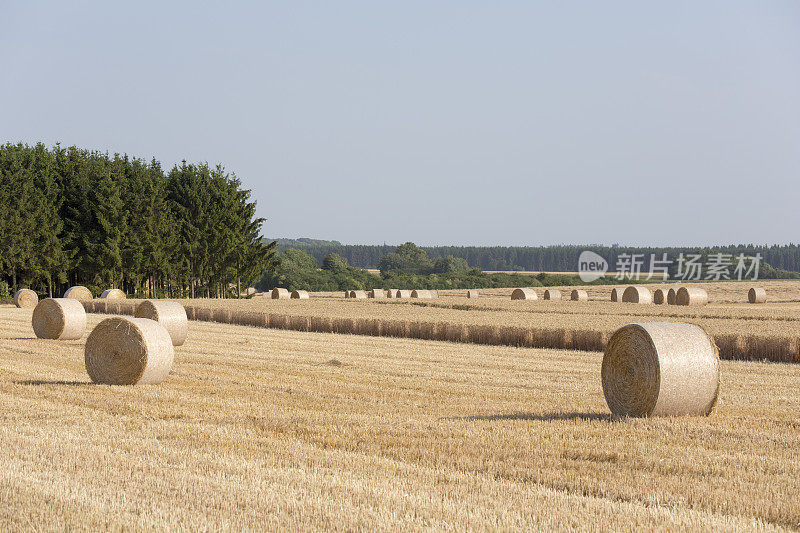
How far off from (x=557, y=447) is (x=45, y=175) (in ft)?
184

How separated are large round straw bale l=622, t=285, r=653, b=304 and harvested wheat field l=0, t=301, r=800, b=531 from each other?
36091mm

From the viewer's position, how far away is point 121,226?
6047 centimetres

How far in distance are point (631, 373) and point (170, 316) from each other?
744 inches

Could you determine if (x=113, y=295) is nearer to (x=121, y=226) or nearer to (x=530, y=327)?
(x=121, y=226)

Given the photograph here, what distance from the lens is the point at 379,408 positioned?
14.5 metres

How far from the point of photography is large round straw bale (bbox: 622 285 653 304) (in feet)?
180

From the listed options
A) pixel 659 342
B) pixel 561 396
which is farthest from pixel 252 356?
pixel 659 342

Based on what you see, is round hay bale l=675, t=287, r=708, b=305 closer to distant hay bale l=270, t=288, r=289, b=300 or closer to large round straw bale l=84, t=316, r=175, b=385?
distant hay bale l=270, t=288, r=289, b=300

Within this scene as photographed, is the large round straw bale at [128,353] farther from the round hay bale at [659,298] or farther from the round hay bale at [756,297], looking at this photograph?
the round hay bale at [756,297]

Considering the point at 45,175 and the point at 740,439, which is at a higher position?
the point at 45,175

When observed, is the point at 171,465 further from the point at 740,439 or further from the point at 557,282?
the point at 557,282

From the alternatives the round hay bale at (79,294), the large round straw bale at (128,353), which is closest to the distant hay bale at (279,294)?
the round hay bale at (79,294)

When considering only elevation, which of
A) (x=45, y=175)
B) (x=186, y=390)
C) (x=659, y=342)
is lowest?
(x=186, y=390)

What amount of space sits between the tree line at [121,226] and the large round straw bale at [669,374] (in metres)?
50.2
